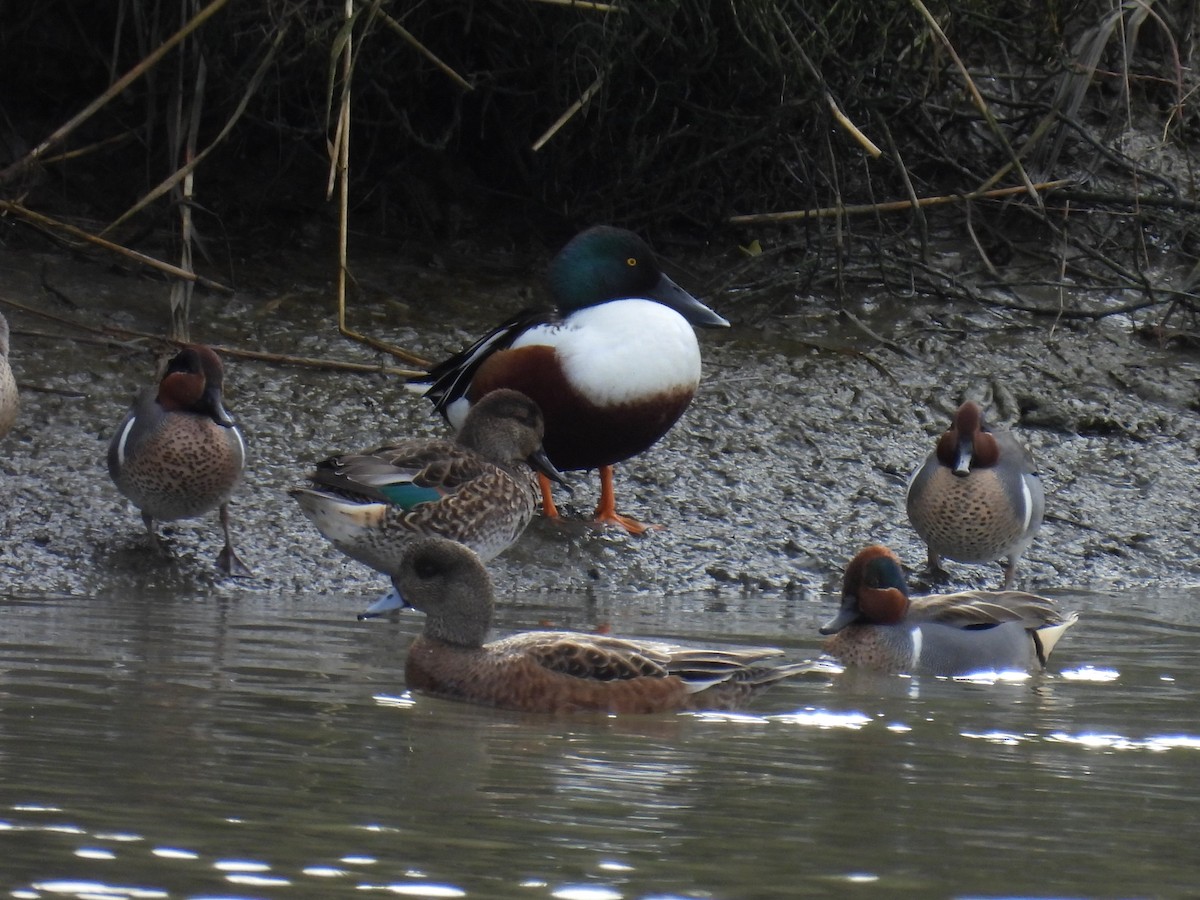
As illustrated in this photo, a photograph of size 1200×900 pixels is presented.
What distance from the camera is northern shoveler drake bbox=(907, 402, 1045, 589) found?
6.34 meters

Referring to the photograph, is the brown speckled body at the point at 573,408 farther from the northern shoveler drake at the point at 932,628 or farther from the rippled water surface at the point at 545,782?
the rippled water surface at the point at 545,782

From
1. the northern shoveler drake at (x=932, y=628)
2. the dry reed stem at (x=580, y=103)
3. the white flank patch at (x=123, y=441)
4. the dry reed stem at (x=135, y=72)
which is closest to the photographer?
the northern shoveler drake at (x=932, y=628)

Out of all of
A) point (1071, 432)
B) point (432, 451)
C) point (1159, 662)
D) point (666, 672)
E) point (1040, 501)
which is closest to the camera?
point (666, 672)

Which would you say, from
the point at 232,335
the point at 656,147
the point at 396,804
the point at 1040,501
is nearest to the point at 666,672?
the point at 396,804

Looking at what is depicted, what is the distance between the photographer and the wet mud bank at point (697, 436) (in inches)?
245

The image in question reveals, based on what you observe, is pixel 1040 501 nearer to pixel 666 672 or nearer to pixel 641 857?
pixel 666 672

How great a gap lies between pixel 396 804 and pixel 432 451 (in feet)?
9.82

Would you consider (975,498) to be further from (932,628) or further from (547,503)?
(547,503)

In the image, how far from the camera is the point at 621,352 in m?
6.60

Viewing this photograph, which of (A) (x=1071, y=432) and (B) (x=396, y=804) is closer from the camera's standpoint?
(B) (x=396, y=804)

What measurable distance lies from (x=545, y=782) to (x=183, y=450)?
2.95 metres

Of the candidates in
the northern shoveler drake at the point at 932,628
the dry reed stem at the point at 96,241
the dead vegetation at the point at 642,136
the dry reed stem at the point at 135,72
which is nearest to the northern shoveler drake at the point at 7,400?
the dry reed stem at the point at 96,241

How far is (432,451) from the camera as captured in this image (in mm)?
5906

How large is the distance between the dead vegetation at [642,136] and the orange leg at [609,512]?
1.52m
